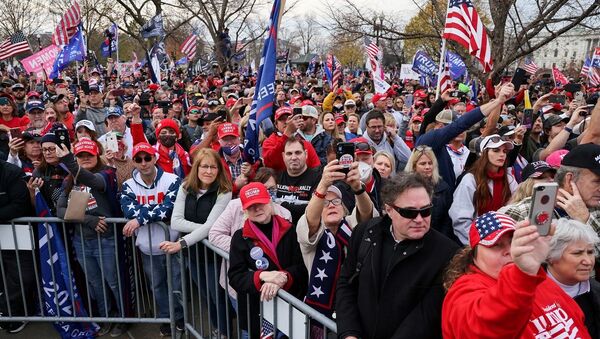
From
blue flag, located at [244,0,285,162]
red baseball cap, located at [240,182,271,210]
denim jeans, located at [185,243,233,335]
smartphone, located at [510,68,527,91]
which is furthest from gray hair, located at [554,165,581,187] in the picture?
denim jeans, located at [185,243,233,335]

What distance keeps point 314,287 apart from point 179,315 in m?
2.17

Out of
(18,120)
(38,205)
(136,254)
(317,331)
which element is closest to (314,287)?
(317,331)

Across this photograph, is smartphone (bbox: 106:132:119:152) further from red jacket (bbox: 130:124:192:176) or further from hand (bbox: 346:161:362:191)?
hand (bbox: 346:161:362:191)

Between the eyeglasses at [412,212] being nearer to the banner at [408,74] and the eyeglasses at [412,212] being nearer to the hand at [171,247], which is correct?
the hand at [171,247]

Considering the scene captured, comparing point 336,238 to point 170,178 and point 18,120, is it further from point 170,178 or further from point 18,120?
point 18,120

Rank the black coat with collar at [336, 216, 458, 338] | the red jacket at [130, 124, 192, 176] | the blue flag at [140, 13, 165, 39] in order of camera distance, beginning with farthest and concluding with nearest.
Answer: the blue flag at [140, 13, 165, 39], the red jacket at [130, 124, 192, 176], the black coat with collar at [336, 216, 458, 338]

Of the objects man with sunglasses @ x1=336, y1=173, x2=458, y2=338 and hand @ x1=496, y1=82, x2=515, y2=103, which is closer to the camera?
man with sunglasses @ x1=336, y1=173, x2=458, y2=338

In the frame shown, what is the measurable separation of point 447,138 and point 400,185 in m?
2.34

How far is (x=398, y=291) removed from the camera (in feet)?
7.69

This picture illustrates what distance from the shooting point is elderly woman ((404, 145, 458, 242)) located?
425cm

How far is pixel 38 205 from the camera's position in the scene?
4.43 metres

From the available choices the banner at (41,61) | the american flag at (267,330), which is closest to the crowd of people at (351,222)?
Answer: the american flag at (267,330)

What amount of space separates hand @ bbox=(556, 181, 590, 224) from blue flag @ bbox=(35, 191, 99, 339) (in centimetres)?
436

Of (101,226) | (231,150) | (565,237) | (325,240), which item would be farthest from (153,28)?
(565,237)
